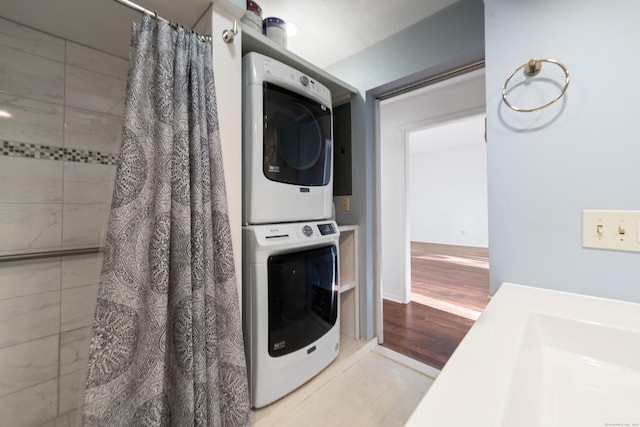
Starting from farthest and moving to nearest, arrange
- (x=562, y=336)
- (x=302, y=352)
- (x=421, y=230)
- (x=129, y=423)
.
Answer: (x=421, y=230)
(x=302, y=352)
(x=129, y=423)
(x=562, y=336)

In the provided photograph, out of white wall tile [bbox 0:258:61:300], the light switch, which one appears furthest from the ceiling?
the light switch

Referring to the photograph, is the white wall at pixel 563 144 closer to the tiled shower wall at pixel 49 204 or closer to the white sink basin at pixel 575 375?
the white sink basin at pixel 575 375

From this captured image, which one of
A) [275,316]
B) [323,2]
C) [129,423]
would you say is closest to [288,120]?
[323,2]

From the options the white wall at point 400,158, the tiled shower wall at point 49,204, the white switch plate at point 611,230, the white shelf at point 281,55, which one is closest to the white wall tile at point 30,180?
the tiled shower wall at point 49,204

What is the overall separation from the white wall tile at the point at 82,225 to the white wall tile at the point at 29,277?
101 mm

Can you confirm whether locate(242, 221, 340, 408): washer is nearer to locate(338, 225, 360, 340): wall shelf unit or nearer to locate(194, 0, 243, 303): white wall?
locate(194, 0, 243, 303): white wall

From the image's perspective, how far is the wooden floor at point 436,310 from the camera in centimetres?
183

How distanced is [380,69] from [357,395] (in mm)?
2039

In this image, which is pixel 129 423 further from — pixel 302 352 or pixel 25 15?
pixel 25 15

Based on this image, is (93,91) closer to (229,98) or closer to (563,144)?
(229,98)

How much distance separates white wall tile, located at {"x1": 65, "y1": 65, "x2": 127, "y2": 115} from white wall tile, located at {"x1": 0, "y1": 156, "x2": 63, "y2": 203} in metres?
0.30

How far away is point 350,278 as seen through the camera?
180cm

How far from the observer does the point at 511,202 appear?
0.87 metres

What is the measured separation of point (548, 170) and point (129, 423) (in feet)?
5.17
